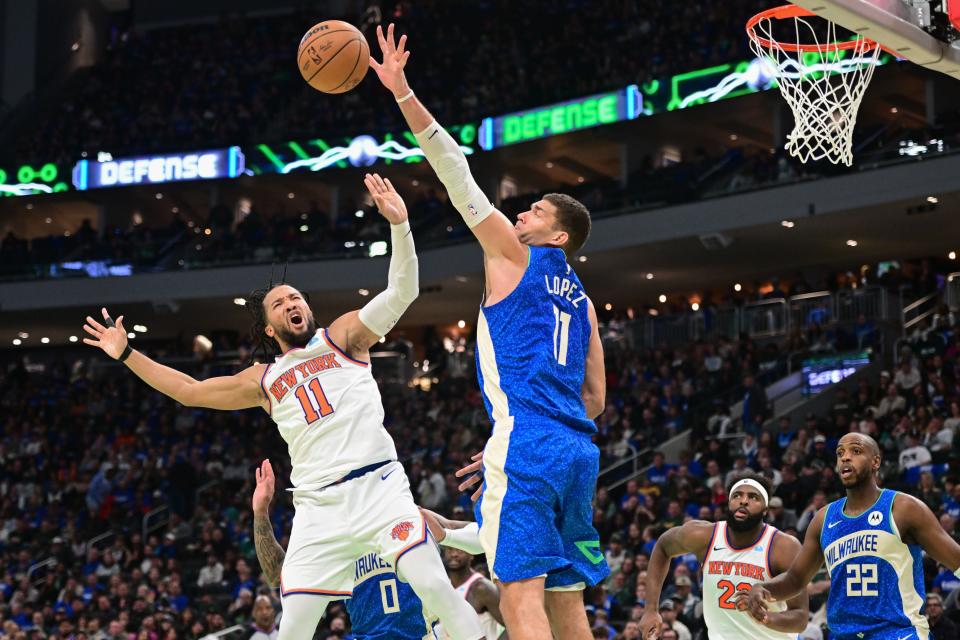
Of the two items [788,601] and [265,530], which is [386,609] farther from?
[788,601]

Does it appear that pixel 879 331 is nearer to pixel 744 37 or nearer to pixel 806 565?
pixel 744 37

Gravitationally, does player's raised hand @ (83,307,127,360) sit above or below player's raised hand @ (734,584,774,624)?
above

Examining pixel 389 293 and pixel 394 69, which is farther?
pixel 389 293

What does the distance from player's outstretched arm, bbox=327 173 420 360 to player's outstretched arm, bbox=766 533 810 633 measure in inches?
111

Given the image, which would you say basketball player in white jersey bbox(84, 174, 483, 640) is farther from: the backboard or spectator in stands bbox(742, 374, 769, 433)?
spectator in stands bbox(742, 374, 769, 433)

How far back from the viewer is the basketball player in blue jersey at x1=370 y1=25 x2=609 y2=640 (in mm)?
4871

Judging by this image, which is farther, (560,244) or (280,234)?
(280,234)

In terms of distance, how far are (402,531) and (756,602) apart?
82.5 inches

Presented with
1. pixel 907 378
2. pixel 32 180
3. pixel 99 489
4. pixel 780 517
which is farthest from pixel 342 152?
pixel 780 517

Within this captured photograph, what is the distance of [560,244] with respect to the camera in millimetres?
5398

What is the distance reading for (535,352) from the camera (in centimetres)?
513

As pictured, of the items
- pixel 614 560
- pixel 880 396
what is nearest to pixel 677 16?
pixel 880 396

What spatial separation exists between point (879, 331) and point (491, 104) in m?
12.6

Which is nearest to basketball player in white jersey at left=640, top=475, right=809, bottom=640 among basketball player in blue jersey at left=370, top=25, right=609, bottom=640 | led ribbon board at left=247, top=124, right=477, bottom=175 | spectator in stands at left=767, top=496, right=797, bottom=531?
basketball player in blue jersey at left=370, top=25, right=609, bottom=640
